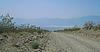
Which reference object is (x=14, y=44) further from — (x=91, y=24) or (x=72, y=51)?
(x=91, y=24)

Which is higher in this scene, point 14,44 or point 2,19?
point 2,19

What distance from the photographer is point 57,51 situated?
8406mm

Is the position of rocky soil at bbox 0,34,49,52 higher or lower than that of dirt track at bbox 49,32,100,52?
higher

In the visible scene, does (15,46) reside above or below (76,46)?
above

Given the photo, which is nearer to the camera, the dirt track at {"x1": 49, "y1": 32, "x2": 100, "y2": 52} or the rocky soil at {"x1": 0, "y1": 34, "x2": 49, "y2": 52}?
the rocky soil at {"x1": 0, "y1": 34, "x2": 49, "y2": 52}

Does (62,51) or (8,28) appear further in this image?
(8,28)

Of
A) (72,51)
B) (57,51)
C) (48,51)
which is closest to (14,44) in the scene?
(48,51)

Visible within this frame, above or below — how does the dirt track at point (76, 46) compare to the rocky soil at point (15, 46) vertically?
below

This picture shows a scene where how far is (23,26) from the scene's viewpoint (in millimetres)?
22438

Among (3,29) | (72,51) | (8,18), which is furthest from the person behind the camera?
(8,18)

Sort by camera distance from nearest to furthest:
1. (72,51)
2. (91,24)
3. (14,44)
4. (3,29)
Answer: (72,51) < (14,44) < (3,29) < (91,24)

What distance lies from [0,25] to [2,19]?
3.21 feet

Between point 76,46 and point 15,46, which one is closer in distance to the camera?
point 15,46

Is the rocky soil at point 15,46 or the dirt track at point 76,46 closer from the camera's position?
the rocky soil at point 15,46
